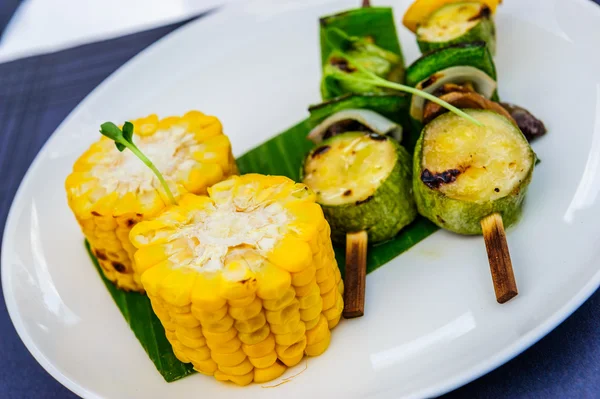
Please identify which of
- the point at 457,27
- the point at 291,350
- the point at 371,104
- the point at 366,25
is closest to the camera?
the point at 291,350

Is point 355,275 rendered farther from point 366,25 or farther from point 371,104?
point 366,25

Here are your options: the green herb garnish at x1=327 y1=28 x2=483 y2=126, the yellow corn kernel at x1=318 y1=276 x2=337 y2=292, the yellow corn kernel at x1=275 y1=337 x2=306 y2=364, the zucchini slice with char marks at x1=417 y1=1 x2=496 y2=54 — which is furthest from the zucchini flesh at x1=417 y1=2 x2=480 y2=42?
the yellow corn kernel at x1=275 y1=337 x2=306 y2=364

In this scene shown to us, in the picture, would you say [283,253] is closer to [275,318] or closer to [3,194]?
[275,318]

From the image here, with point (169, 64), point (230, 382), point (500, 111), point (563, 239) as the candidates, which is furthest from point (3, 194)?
point (563, 239)

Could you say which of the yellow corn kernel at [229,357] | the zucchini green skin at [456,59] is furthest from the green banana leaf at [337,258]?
the zucchini green skin at [456,59]

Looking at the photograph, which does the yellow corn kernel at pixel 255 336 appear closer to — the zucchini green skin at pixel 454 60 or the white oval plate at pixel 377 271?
the white oval plate at pixel 377 271

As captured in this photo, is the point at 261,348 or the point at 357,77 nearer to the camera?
the point at 261,348

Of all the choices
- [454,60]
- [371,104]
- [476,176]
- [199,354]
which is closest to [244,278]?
[199,354]
